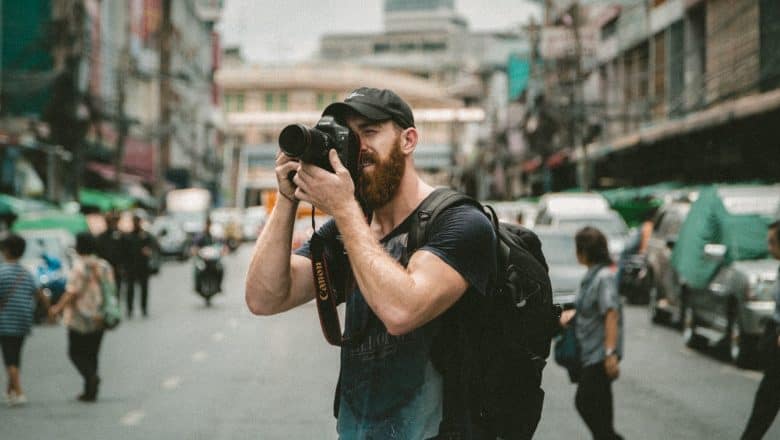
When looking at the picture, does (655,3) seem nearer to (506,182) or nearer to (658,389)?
(658,389)

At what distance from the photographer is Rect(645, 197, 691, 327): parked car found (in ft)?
53.9

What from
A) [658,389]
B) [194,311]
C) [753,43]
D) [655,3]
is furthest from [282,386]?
[655,3]

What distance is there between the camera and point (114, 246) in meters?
19.1

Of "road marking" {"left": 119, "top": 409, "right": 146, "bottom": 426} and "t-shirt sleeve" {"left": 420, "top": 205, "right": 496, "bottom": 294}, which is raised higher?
"t-shirt sleeve" {"left": 420, "top": 205, "right": 496, "bottom": 294}

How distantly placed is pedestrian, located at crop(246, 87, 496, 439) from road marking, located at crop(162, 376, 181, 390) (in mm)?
8133

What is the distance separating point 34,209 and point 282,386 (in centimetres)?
2103

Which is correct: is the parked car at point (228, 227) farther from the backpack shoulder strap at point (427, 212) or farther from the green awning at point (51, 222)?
the backpack shoulder strap at point (427, 212)

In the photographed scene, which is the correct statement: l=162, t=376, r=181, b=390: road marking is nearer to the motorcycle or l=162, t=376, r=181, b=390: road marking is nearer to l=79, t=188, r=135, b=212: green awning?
the motorcycle

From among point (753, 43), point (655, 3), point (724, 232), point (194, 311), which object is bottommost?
point (194, 311)

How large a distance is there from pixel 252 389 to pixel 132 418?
5.73ft

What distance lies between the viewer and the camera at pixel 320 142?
9.64 feet

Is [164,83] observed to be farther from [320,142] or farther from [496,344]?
[320,142]

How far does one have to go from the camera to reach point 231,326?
17906 mm

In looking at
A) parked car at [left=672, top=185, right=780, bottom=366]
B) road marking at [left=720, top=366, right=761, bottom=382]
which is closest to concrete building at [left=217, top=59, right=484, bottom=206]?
parked car at [left=672, top=185, right=780, bottom=366]
